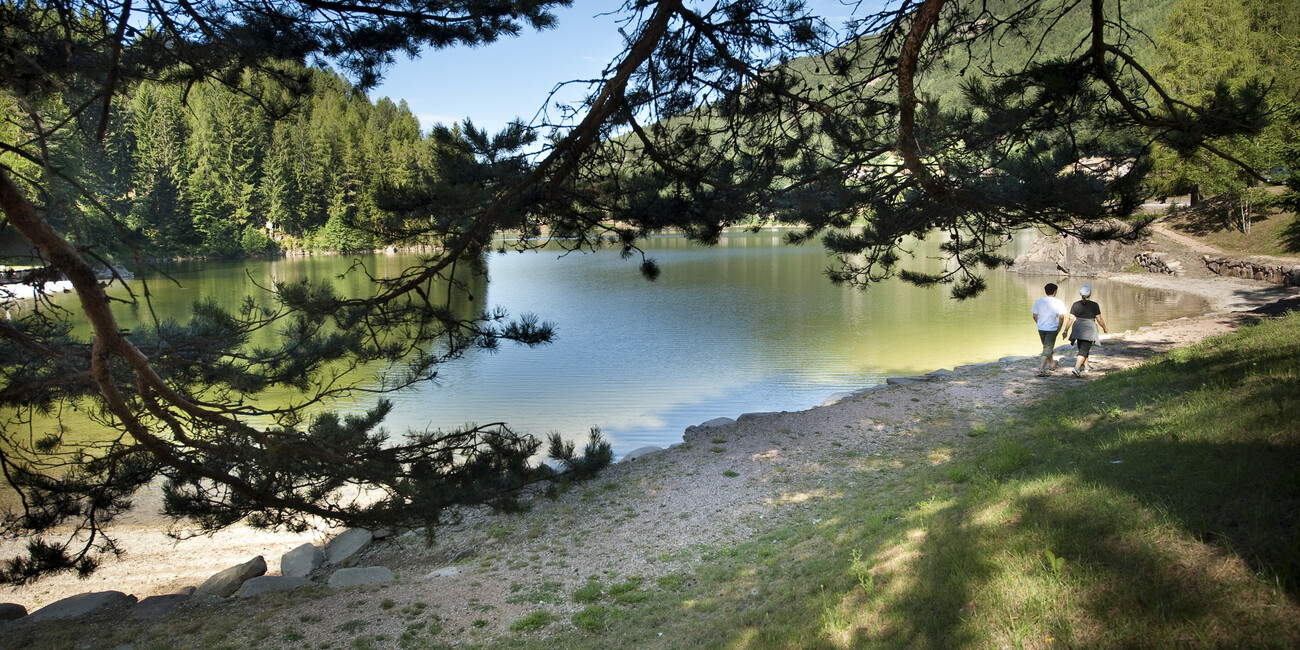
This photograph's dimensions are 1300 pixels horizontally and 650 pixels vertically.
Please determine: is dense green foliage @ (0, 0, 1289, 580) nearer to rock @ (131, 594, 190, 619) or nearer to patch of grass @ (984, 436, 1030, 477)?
rock @ (131, 594, 190, 619)

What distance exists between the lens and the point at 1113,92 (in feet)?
13.7

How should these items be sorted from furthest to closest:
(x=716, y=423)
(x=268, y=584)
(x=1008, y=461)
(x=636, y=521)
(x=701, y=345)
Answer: (x=701, y=345) → (x=716, y=423) → (x=636, y=521) → (x=268, y=584) → (x=1008, y=461)

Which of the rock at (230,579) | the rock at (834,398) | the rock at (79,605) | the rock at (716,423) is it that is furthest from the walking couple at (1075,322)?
the rock at (79,605)

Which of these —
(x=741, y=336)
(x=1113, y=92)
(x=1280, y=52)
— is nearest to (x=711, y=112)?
(x=1113, y=92)

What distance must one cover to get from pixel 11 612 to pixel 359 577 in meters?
2.26

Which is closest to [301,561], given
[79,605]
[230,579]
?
[230,579]

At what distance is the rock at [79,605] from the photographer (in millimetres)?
4617

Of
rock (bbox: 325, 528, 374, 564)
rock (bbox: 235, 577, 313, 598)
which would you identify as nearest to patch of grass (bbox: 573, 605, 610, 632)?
rock (bbox: 235, 577, 313, 598)

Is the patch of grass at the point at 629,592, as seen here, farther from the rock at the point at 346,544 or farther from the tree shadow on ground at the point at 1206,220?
the tree shadow on ground at the point at 1206,220

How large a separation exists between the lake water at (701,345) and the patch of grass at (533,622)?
1.89m

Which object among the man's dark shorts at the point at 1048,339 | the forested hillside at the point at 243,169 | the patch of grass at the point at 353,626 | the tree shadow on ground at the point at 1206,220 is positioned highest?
the forested hillside at the point at 243,169

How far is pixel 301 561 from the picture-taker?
224 inches

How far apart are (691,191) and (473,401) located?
669 cm

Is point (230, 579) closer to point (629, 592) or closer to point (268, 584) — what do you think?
point (268, 584)
